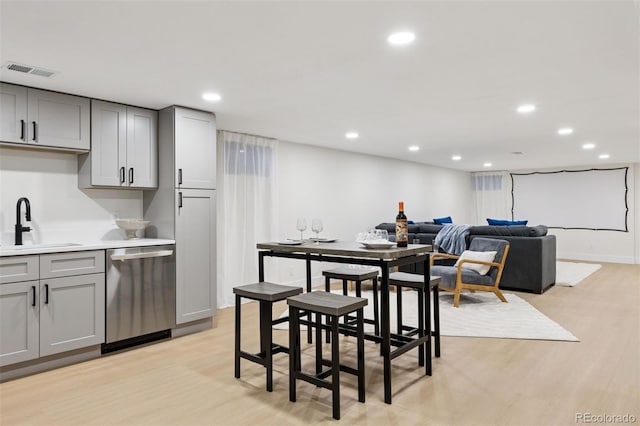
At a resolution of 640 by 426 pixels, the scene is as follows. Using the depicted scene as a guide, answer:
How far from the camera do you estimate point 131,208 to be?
431 centimetres

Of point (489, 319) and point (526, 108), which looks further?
point (489, 319)

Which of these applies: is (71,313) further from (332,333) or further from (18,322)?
(332,333)

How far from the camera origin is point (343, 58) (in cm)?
283

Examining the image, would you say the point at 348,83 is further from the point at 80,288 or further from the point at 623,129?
the point at 623,129

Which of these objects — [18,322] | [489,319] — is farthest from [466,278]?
[18,322]

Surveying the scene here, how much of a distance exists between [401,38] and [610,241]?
30.9ft

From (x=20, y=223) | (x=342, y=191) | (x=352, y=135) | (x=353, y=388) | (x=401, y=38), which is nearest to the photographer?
(x=401, y=38)

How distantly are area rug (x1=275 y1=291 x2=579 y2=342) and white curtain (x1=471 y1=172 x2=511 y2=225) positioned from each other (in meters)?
5.88

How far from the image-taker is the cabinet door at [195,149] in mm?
4027

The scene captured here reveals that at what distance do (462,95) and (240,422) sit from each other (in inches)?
127

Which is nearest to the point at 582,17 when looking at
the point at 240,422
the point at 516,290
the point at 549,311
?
the point at 240,422

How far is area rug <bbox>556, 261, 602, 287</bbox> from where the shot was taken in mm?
6648

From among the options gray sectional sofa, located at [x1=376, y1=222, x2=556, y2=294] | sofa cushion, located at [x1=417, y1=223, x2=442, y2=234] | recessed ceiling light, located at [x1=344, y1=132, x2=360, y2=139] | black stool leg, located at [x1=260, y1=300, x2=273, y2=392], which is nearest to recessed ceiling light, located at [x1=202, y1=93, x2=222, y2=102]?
black stool leg, located at [x1=260, y1=300, x2=273, y2=392]

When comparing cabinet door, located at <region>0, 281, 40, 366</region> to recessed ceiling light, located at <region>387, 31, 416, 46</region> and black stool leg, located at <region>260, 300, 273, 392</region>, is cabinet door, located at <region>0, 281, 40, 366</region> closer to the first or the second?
black stool leg, located at <region>260, 300, 273, 392</region>
